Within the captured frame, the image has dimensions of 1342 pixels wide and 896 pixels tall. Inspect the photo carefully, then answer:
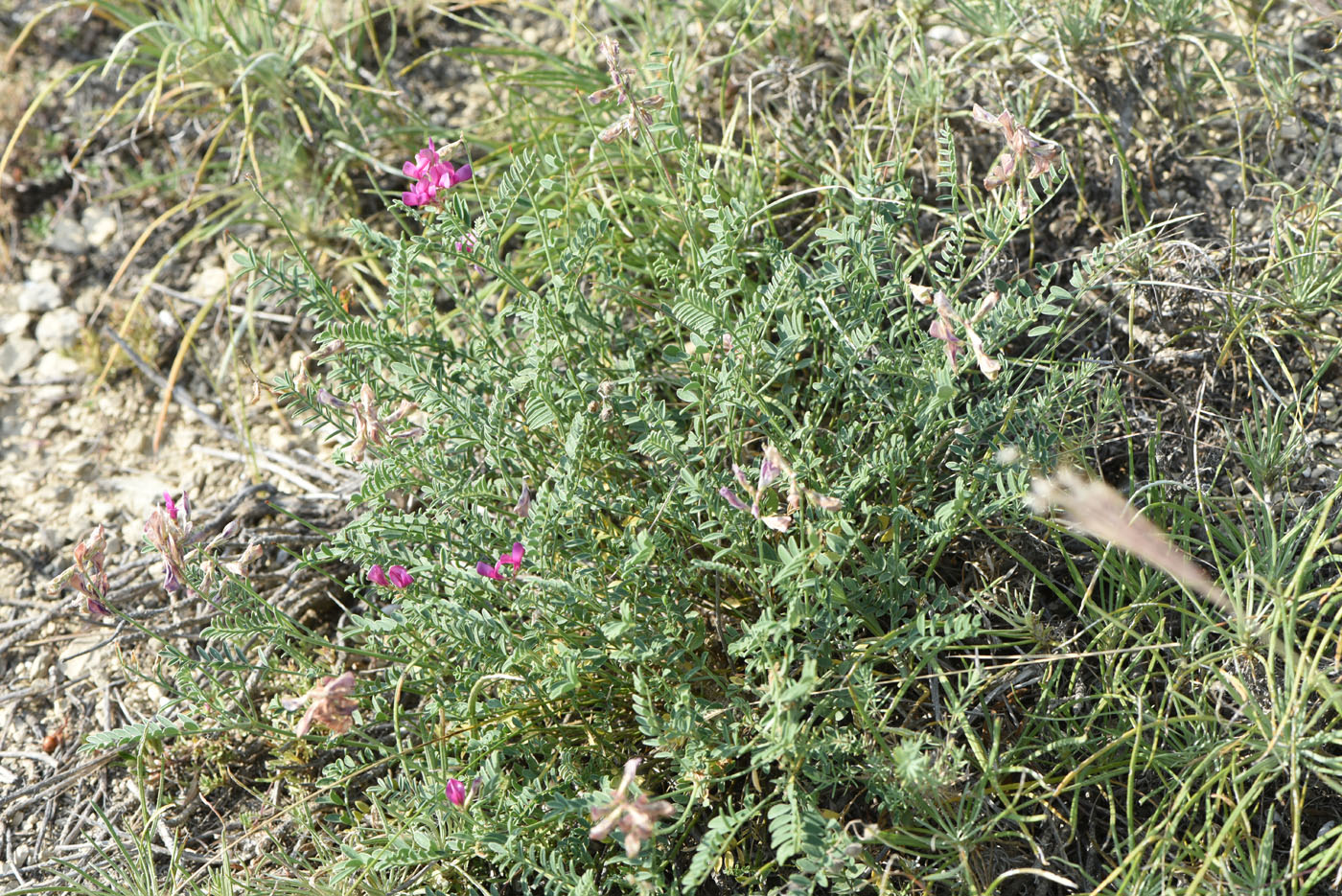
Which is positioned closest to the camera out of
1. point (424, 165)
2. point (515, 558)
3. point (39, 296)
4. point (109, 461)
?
point (515, 558)

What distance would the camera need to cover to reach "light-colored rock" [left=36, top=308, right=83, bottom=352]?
3260mm

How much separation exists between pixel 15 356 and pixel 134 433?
0.54 m

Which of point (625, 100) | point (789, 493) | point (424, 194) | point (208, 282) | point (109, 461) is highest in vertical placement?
point (625, 100)

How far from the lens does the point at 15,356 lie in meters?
3.27

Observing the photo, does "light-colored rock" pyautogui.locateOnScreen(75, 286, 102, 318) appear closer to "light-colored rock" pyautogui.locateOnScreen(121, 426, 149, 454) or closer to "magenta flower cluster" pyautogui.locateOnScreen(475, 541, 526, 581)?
"light-colored rock" pyautogui.locateOnScreen(121, 426, 149, 454)

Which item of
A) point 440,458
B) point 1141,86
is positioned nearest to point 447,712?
point 440,458

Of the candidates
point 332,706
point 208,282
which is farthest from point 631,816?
point 208,282

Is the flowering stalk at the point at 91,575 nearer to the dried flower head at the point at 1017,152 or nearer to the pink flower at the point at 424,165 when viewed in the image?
the pink flower at the point at 424,165

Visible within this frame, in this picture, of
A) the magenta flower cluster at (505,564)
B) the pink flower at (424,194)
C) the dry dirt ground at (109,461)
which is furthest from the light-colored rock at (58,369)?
the magenta flower cluster at (505,564)

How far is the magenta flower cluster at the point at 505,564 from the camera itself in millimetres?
1829

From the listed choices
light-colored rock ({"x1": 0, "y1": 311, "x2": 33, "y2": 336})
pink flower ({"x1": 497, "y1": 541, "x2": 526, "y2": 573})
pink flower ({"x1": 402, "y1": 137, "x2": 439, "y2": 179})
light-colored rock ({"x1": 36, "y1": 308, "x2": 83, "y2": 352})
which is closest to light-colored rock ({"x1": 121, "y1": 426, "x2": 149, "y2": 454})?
light-colored rock ({"x1": 36, "y1": 308, "x2": 83, "y2": 352})

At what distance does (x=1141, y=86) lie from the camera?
2.69 m

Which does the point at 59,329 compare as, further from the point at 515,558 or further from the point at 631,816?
the point at 631,816

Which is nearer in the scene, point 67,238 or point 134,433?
point 134,433
